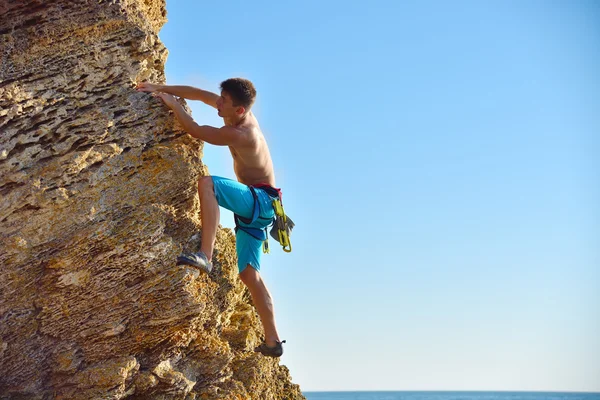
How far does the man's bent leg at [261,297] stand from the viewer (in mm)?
10859

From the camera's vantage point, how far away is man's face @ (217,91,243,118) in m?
10.6

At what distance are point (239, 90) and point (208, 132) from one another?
2.49ft

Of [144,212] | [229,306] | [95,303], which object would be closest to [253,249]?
[229,306]

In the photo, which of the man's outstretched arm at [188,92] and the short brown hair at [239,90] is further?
the man's outstretched arm at [188,92]

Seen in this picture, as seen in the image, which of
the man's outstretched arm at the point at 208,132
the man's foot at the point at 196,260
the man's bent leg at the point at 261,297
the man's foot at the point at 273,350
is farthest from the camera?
the man's foot at the point at 273,350

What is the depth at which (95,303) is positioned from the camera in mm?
9797

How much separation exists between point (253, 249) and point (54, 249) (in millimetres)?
2852

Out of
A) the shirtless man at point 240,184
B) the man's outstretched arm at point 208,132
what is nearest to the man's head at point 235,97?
the shirtless man at point 240,184

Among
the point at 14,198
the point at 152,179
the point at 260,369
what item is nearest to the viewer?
the point at 14,198

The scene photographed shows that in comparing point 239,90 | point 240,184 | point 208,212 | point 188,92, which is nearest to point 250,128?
point 239,90

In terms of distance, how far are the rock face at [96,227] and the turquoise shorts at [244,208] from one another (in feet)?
1.48

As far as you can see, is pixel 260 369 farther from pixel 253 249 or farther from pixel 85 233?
pixel 85 233

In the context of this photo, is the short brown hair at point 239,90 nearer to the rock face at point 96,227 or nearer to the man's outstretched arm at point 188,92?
the man's outstretched arm at point 188,92

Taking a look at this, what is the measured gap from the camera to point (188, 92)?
10977mm
